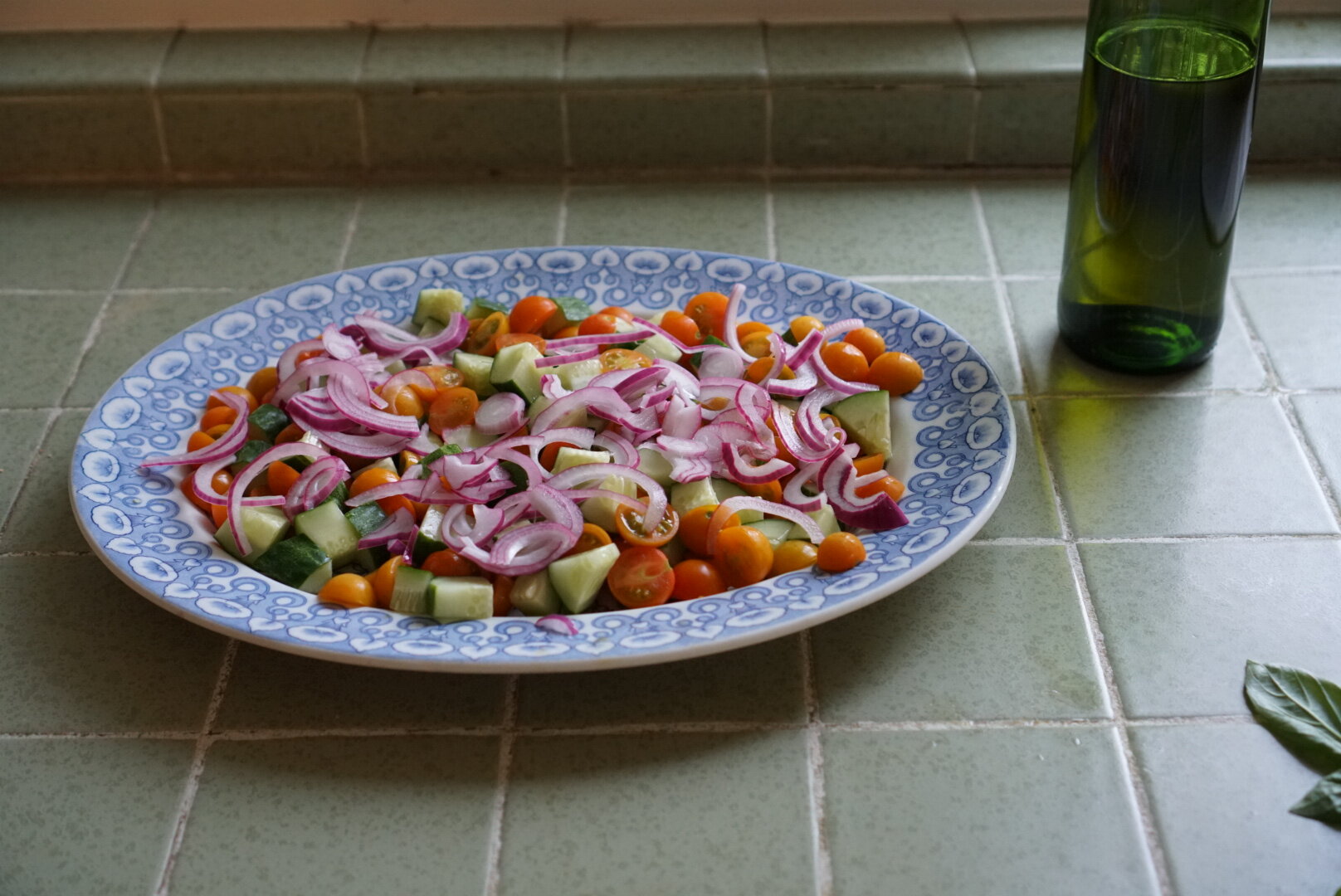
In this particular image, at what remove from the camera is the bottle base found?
1242 mm

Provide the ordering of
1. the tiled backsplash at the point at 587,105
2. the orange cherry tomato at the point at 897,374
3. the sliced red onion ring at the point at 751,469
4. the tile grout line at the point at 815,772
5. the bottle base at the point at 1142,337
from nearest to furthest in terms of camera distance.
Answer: the tile grout line at the point at 815,772, the sliced red onion ring at the point at 751,469, the orange cherry tomato at the point at 897,374, the bottle base at the point at 1142,337, the tiled backsplash at the point at 587,105

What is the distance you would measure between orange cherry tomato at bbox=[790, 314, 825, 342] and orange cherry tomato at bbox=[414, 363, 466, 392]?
29 centimetres

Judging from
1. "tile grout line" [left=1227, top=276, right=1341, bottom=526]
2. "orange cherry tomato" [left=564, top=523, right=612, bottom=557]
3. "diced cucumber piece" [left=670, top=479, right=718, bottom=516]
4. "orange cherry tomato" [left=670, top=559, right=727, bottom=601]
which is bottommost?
"tile grout line" [left=1227, top=276, right=1341, bottom=526]

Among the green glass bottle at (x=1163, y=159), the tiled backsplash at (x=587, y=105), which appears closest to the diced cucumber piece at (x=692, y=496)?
the green glass bottle at (x=1163, y=159)

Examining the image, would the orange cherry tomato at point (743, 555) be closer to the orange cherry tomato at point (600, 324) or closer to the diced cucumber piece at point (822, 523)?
the diced cucumber piece at point (822, 523)

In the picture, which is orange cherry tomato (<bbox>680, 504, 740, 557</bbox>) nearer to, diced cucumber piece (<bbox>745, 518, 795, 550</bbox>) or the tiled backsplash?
diced cucumber piece (<bbox>745, 518, 795, 550</bbox>)

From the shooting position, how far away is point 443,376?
3.82ft

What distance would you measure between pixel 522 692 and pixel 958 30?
1073 mm

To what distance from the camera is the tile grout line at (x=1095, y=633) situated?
2.72 ft

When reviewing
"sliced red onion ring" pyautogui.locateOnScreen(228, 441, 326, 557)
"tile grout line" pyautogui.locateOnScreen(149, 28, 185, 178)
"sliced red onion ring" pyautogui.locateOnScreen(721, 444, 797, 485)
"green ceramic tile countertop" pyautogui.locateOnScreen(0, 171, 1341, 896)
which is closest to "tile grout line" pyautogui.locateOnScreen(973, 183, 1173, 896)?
"green ceramic tile countertop" pyautogui.locateOnScreen(0, 171, 1341, 896)

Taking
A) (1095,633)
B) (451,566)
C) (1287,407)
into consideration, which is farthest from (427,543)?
(1287,407)

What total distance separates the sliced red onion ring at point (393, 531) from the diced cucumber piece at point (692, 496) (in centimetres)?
19

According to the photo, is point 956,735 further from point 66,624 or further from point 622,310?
point 66,624

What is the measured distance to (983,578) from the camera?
104 centimetres
